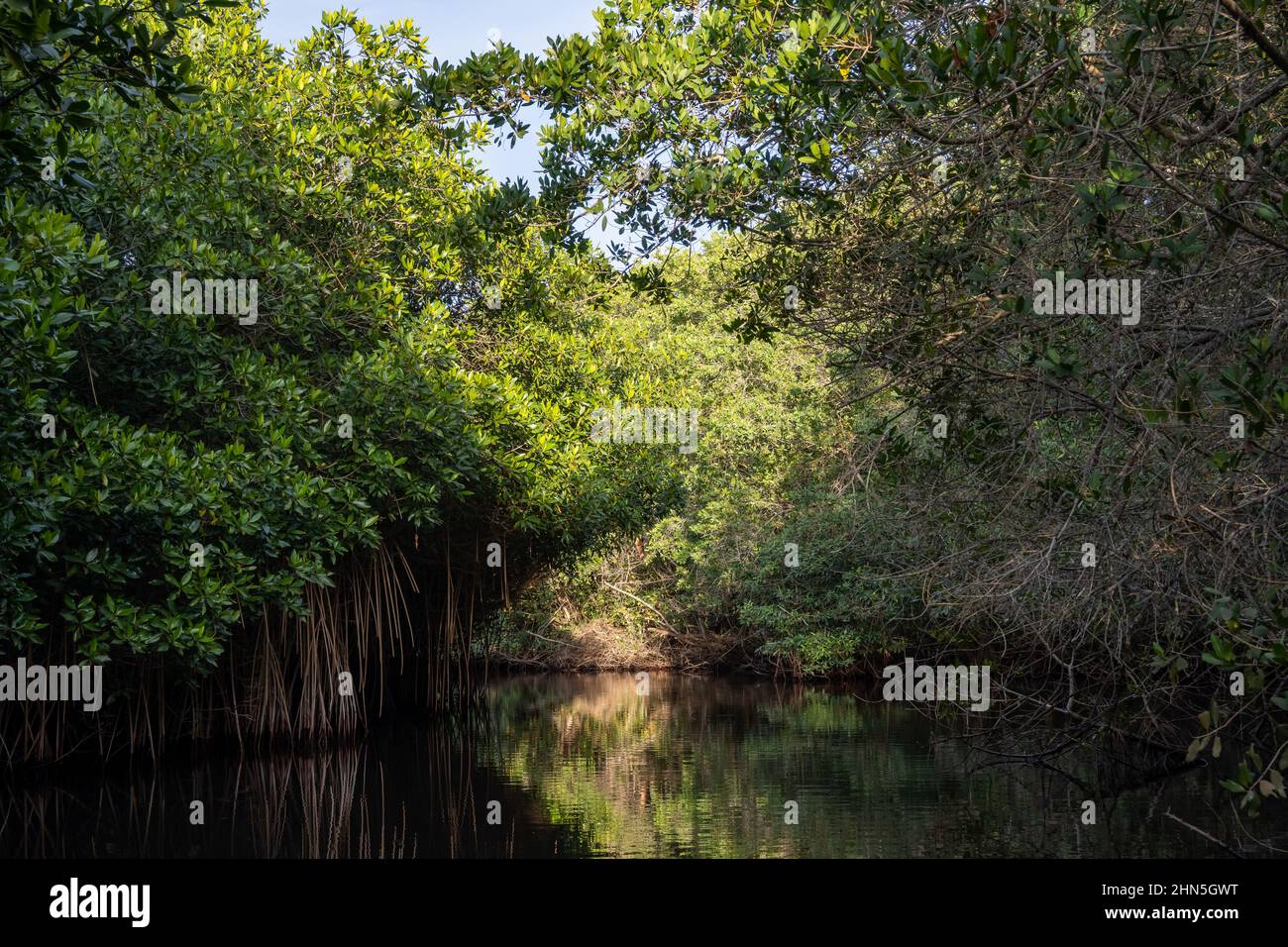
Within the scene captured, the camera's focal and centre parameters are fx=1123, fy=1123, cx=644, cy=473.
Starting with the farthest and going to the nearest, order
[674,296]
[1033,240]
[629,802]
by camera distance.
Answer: [674,296], [629,802], [1033,240]

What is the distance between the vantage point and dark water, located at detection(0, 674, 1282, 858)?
732 centimetres

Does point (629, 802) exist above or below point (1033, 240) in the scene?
below

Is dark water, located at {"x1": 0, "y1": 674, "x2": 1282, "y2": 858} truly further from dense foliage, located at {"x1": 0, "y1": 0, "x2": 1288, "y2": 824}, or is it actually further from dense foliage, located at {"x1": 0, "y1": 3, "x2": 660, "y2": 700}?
dense foliage, located at {"x1": 0, "y1": 3, "x2": 660, "y2": 700}

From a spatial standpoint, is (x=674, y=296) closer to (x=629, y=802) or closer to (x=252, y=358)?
(x=252, y=358)

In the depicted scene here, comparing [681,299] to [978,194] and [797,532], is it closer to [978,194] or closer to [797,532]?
[797,532]

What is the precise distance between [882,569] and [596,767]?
7.56 meters

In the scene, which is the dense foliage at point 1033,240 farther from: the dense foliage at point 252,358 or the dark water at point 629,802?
the dense foliage at point 252,358

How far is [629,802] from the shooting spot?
905cm

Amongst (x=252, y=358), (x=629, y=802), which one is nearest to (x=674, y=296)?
(x=252, y=358)

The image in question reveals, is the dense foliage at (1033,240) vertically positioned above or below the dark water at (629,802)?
above

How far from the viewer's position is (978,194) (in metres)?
6.54

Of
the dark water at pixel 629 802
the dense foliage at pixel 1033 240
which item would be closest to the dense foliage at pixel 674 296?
the dense foliage at pixel 1033 240

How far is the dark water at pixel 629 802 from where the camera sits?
7320 mm
